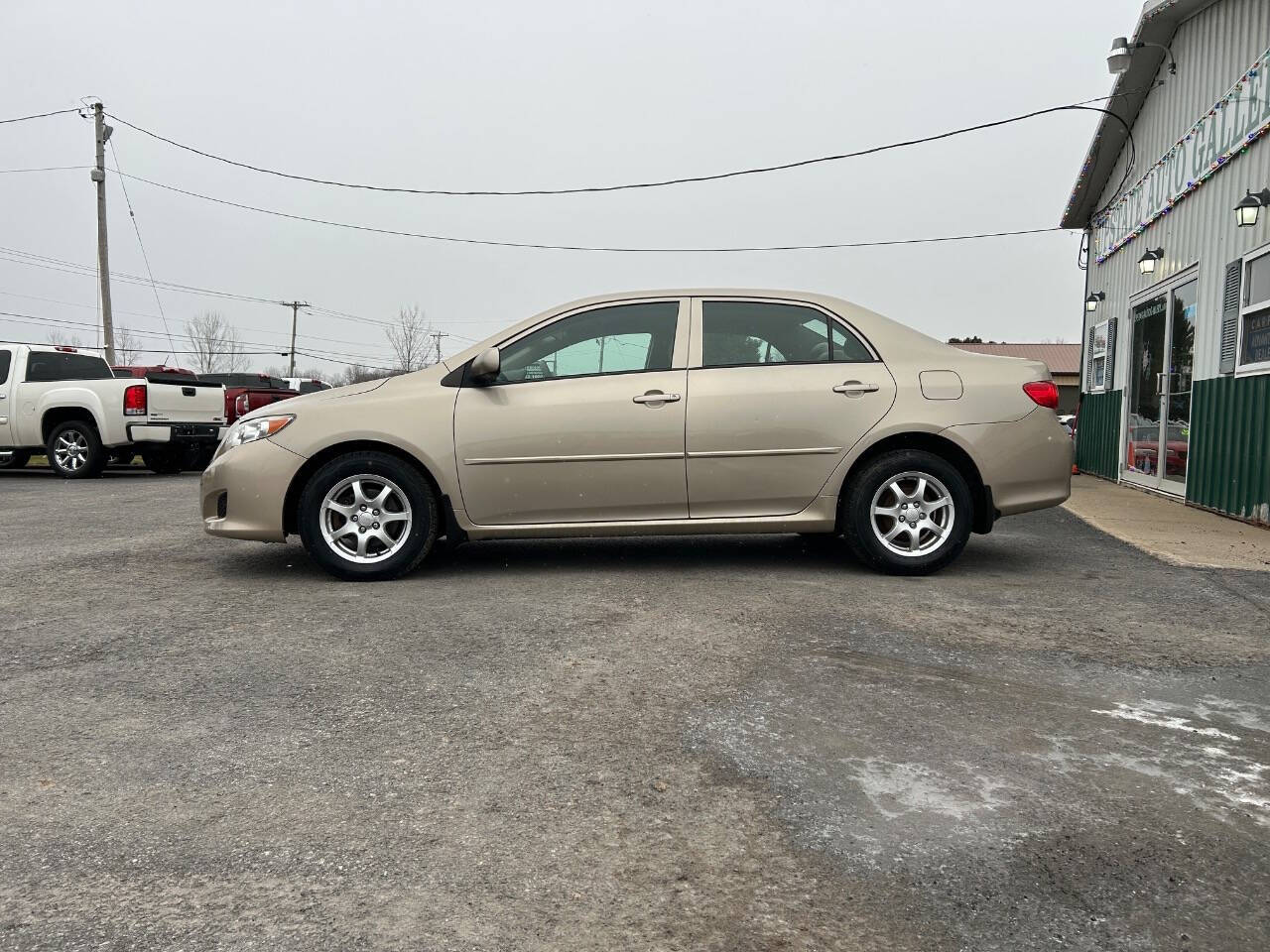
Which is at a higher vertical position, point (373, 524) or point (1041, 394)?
point (1041, 394)

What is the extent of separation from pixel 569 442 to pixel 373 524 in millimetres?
1195

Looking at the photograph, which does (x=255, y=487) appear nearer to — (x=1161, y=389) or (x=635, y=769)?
(x=635, y=769)

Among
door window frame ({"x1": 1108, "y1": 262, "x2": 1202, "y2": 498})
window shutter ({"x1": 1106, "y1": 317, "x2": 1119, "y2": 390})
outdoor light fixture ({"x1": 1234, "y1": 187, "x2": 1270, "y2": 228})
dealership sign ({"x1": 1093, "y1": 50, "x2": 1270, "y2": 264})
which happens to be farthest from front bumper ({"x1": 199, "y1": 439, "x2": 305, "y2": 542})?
window shutter ({"x1": 1106, "y1": 317, "x2": 1119, "y2": 390})

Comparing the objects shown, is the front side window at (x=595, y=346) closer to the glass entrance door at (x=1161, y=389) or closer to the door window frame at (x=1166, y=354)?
the door window frame at (x=1166, y=354)

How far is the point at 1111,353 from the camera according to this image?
47.9 ft

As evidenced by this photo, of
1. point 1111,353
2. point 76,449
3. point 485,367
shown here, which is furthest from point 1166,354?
point 76,449

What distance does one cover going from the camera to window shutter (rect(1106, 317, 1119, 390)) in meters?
14.5

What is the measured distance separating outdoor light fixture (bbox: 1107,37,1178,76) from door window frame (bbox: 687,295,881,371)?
337 inches

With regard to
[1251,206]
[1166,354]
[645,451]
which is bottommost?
[645,451]

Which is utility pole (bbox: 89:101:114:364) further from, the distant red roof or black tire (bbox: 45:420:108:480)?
the distant red roof

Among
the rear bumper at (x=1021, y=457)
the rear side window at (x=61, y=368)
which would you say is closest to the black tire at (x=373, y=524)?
the rear bumper at (x=1021, y=457)

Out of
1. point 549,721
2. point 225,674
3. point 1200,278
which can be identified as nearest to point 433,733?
point 549,721

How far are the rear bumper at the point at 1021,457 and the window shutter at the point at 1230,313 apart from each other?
4.52m

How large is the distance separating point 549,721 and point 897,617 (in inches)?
83.8
